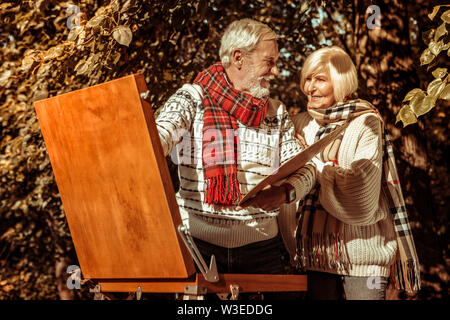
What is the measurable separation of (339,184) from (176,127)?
853mm

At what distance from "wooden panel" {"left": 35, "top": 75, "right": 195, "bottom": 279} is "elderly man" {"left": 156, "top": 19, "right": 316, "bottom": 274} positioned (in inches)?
15.0

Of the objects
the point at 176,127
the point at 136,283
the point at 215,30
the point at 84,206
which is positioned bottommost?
the point at 136,283

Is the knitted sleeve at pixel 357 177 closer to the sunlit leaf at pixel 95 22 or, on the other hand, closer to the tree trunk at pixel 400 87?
the sunlit leaf at pixel 95 22

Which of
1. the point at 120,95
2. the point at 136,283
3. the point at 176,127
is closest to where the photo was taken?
the point at 120,95

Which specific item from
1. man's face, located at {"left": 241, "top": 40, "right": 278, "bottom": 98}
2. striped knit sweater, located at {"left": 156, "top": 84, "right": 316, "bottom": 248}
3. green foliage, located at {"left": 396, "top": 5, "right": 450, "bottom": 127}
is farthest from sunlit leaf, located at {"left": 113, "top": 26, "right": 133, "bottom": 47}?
green foliage, located at {"left": 396, "top": 5, "right": 450, "bottom": 127}

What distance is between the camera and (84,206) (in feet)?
6.66

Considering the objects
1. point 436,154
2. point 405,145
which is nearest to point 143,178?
point 405,145

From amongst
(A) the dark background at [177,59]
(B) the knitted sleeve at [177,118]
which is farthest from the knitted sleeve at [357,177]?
(B) the knitted sleeve at [177,118]

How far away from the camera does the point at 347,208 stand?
2541 millimetres

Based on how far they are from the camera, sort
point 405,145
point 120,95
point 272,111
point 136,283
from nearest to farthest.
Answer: point 120,95
point 136,283
point 272,111
point 405,145

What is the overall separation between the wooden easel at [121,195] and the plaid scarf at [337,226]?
56 cm

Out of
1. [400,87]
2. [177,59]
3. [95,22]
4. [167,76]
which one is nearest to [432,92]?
[95,22]

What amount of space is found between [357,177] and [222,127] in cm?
68

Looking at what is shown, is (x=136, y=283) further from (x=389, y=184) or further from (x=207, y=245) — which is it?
(x=389, y=184)
